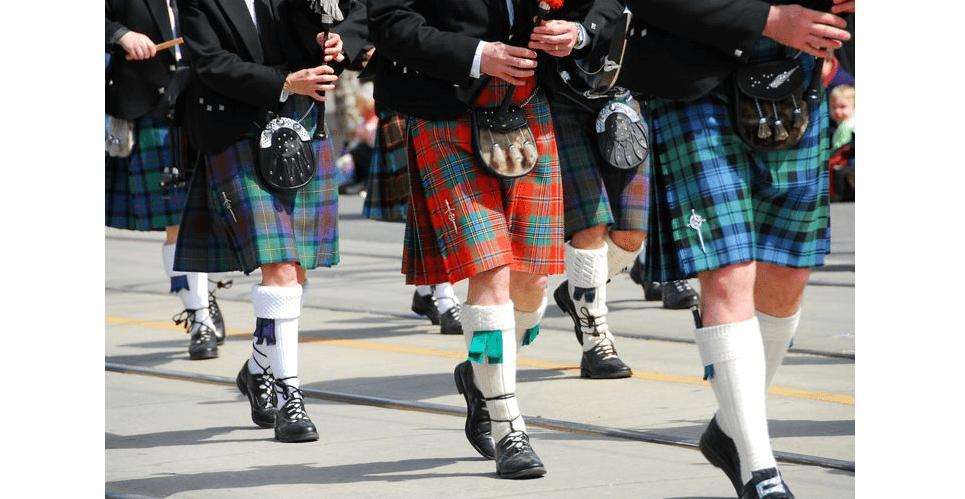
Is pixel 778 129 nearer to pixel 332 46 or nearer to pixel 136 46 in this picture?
pixel 332 46

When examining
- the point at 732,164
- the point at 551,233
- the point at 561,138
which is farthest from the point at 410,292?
the point at 732,164

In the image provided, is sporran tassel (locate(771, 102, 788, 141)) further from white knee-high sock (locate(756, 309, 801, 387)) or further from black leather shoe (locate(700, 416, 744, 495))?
black leather shoe (locate(700, 416, 744, 495))

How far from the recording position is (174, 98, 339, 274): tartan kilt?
17.1 ft

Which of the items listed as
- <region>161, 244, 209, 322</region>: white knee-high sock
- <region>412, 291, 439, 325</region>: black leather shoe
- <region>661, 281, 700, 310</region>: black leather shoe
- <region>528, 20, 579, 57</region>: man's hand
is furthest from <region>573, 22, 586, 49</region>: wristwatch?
<region>661, 281, 700, 310</region>: black leather shoe

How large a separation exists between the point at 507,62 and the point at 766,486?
1394 mm

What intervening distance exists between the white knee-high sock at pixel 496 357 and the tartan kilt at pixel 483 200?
0.45 ft

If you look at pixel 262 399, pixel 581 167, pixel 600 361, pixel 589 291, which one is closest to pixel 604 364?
pixel 600 361

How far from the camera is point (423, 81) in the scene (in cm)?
449

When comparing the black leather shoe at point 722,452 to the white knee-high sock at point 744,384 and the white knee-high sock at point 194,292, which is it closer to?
the white knee-high sock at point 744,384

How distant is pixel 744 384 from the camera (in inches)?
151

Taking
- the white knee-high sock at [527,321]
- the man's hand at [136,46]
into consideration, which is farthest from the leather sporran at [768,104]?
the man's hand at [136,46]

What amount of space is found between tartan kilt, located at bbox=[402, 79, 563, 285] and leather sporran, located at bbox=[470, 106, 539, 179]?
0.04m

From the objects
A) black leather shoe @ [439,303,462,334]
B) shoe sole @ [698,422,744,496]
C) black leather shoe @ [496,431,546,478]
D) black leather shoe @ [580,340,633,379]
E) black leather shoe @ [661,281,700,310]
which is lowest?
black leather shoe @ [496,431,546,478]

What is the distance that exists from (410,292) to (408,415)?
3.93 metres
